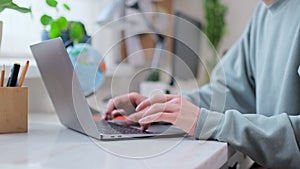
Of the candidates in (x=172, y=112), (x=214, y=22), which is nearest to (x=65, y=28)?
(x=172, y=112)

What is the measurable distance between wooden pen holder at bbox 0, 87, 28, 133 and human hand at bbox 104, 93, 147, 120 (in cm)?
23

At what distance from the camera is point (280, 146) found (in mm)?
876

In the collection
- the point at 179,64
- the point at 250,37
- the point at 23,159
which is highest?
the point at 250,37

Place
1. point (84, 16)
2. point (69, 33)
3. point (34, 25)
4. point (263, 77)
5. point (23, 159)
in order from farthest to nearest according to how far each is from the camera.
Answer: point (84, 16) < point (34, 25) < point (69, 33) < point (263, 77) < point (23, 159)

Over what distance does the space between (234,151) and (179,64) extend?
1243 millimetres

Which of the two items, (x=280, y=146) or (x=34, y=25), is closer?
(x=280, y=146)

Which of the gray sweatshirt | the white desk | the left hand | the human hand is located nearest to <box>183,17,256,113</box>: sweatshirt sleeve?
the gray sweatshirt

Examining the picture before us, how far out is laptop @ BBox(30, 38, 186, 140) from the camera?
2.72 ft

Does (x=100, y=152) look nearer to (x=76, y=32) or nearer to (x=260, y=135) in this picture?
(x=260, y=135)

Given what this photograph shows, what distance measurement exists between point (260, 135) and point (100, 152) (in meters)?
0.33

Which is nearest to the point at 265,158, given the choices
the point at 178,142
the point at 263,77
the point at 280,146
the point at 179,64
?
the point at 280,146

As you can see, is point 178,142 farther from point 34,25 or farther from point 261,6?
point 34,25

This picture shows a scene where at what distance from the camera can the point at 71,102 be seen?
90 centimetres

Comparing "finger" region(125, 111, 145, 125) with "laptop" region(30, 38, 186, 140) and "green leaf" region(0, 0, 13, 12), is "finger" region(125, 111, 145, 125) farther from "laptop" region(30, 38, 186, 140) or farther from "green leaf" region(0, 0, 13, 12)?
"green leaf" region(0, 0, 13, 12)
